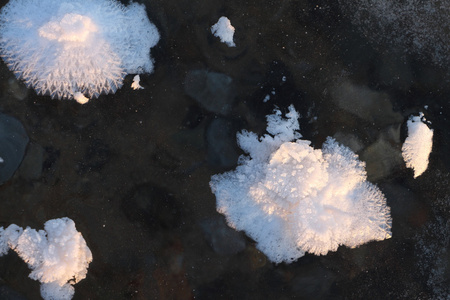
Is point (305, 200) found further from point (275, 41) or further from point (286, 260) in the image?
point (275, 41)

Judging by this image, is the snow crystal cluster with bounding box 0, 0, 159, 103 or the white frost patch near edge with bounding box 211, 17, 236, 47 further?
the white frost patch near edge with bounding box 211, 17, 236, 47

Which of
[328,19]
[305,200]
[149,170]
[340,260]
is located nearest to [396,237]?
[340,260]

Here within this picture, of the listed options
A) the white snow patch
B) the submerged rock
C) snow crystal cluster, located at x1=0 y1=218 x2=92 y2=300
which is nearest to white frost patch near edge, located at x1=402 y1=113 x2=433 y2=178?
the white snow patch

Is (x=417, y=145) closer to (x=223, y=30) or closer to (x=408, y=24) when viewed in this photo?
(x=408, y=24)

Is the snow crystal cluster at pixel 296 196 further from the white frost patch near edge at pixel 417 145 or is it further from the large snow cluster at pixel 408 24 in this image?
the large snow cluster at pixel 408 24

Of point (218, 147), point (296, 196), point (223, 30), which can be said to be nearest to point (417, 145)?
point (296, 196)

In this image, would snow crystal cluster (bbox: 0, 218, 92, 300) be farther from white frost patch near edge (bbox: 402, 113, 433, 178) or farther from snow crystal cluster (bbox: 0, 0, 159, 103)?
white frost patch near edge (bbox: 402, 113, 433, 178)
